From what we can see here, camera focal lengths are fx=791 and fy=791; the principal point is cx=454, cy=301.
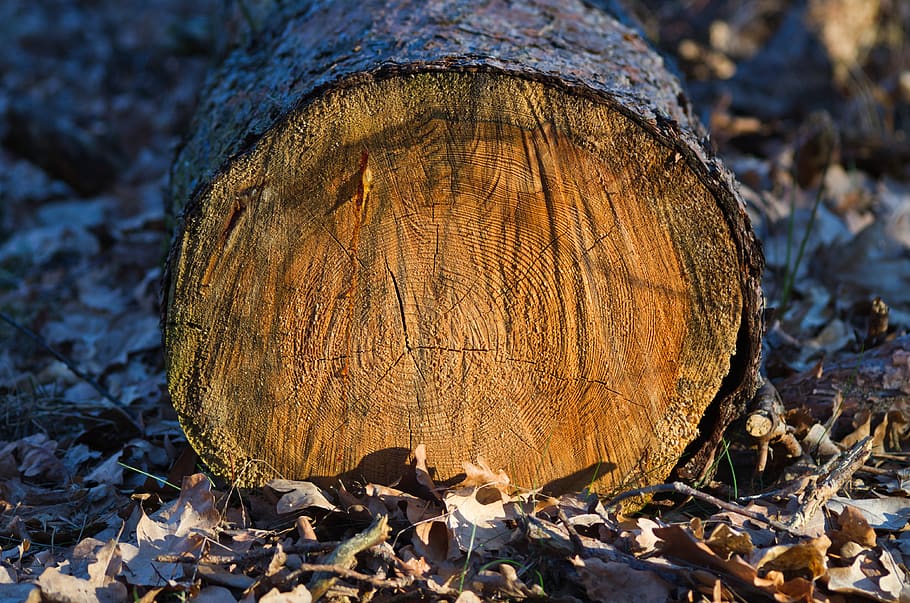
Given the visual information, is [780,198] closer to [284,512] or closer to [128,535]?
[284,512]

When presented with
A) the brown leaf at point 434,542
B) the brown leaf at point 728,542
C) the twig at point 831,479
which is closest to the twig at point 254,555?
the brown leaf at point 434,542

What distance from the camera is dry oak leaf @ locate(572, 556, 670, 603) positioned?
1.88 metres

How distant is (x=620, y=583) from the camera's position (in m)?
1.91

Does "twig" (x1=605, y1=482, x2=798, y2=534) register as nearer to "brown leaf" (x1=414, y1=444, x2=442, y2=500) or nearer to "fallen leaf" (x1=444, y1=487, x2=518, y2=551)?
"fallen leaf" (x1=444, y1=487, x2=518, y2=551)

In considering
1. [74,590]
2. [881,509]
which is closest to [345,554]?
[74,590]

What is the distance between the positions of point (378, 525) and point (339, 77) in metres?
1.15

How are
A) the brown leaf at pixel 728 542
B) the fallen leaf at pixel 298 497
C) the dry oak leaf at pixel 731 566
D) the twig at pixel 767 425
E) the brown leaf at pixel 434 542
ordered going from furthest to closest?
the twig at pixel 767 425, the fallen leaf at pixel 298 497, the brown leaf at pixel 434 542, the brown leaf at pixel 728 542, the dry oak leaf at pixel 731 566

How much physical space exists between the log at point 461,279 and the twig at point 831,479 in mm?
309

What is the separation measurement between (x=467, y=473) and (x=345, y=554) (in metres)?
0.43

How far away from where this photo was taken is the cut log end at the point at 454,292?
204 centimetres

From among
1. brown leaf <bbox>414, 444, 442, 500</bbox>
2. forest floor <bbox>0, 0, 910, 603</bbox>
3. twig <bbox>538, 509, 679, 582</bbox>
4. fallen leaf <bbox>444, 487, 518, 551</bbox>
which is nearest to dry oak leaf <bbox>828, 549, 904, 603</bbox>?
forest floor <bbox>0, 0, 910, 603</bbox>

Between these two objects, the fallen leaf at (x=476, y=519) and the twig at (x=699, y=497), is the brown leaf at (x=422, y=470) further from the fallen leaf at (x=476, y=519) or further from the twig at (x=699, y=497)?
the twig at (x=699, y=497)

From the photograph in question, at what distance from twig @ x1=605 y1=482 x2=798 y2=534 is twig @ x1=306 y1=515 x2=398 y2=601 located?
0.66 meters

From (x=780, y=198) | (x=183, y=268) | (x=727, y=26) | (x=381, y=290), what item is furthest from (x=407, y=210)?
(x=727, y=26)
